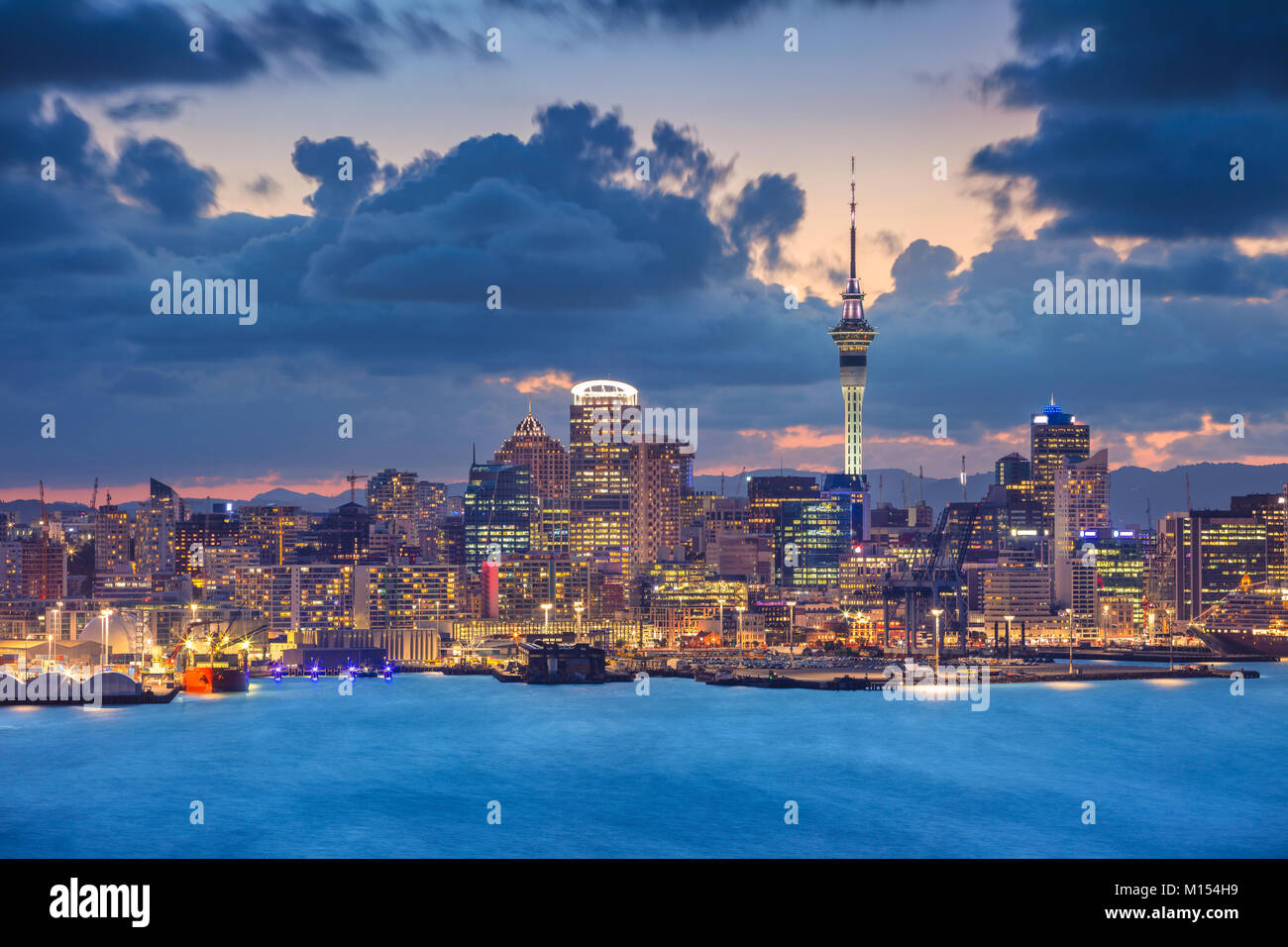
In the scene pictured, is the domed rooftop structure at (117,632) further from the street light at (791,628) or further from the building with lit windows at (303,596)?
the street light at (791,628)

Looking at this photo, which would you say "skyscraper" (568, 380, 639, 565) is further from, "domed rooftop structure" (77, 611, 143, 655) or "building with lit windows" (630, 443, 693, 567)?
"domed rooftop structure" (77, 611, 143, 655)

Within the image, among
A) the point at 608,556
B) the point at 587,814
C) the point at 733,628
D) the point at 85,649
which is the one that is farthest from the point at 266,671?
the point at 587,814

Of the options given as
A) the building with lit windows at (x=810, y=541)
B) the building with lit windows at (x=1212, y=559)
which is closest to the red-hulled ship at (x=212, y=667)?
the building with lit windows at (x=810, y=541)

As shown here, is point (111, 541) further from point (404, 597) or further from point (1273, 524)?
point (1273, 524)

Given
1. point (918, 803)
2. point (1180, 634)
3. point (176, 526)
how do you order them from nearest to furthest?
point (918, 803), point (1180, 634), point (176, 526)

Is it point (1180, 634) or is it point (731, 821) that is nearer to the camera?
point (731, 821)

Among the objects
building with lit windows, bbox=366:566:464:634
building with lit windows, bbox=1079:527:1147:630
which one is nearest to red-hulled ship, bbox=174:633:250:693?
building with lit windows, bbox=366:566:464:634
